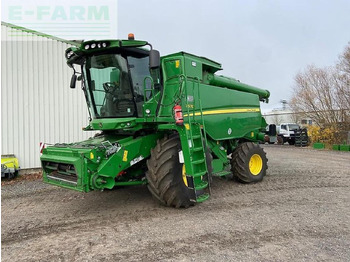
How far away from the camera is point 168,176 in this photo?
14.8 ft

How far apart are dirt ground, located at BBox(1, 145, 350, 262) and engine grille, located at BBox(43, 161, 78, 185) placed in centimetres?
64

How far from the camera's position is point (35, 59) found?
855 cm

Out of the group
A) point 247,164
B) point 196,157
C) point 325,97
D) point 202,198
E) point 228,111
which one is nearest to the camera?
point 202,198

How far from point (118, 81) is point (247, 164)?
144 inches

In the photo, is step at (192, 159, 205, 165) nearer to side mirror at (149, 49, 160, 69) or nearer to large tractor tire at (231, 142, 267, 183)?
side mirror at (149, 49, 160, 69)

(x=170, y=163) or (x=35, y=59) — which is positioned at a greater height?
(x=35, y=59)

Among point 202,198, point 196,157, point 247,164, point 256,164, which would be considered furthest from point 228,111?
point 202,198

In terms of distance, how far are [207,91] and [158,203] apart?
2445 mm

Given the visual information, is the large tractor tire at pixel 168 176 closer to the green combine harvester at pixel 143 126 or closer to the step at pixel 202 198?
the green combine harvester at pixel 143 126

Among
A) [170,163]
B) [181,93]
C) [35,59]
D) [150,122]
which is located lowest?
[170,163]

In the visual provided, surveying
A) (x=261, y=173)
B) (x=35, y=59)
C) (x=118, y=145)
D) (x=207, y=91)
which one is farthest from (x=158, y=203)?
(x=35, y=59)

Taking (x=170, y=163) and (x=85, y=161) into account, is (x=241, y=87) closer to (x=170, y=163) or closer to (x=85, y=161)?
(x=170, y=163)

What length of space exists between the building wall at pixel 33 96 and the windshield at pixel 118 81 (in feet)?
14.0

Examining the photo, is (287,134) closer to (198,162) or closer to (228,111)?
(228,111)
